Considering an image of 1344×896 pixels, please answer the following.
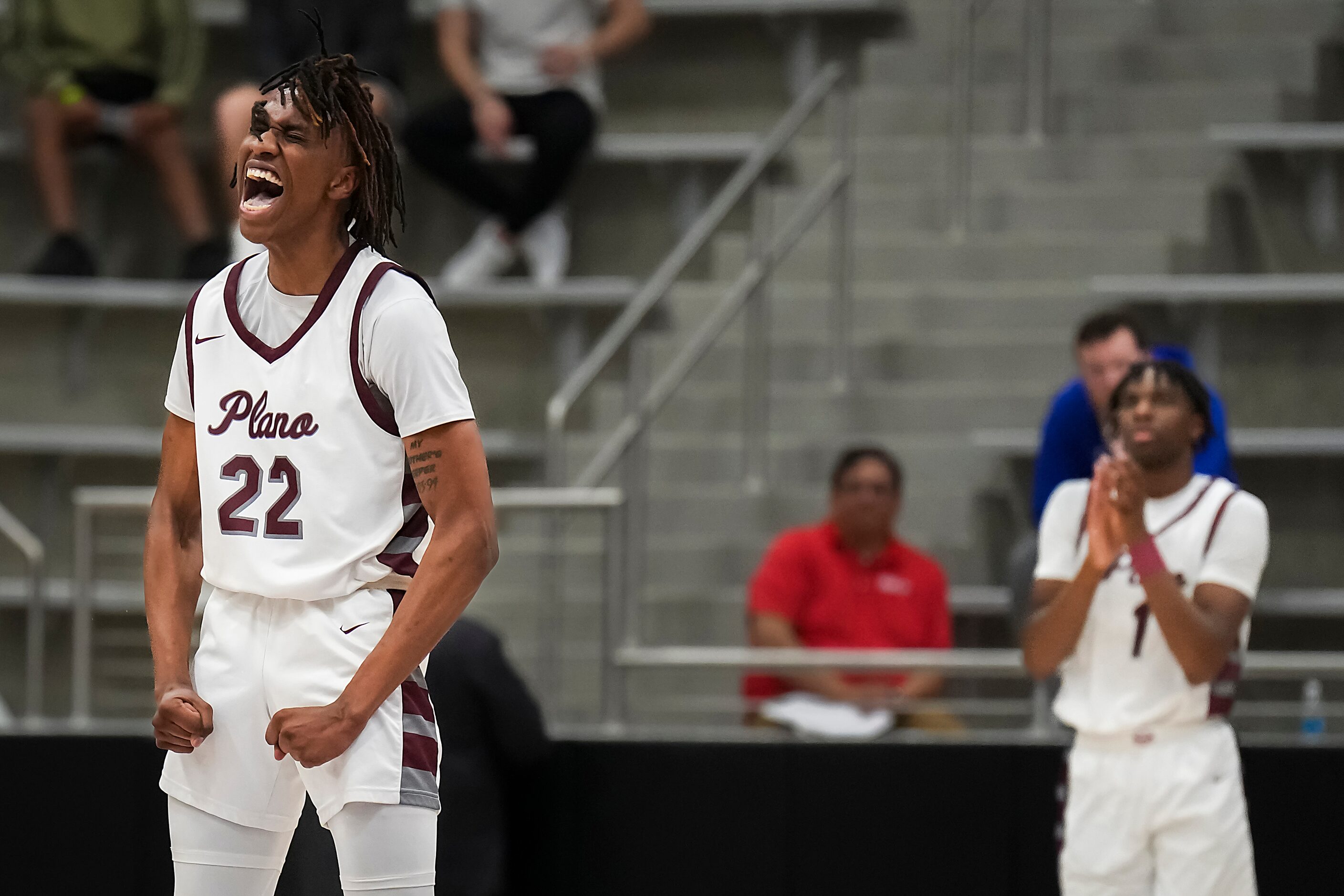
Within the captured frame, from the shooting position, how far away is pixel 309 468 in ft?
9.38

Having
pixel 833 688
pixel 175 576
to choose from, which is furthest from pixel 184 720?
pixel 833 688

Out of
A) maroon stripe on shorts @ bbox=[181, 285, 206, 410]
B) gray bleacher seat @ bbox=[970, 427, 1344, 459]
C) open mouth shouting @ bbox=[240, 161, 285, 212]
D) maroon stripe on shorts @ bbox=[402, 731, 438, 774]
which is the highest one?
open mouth shouting @ bbox=[240, 161, 285, 212]

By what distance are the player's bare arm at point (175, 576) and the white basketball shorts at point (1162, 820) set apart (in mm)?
2003

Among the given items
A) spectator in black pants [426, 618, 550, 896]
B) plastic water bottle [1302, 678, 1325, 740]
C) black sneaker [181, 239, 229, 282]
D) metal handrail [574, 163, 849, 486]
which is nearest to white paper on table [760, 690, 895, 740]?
spectator in black pants [426, 618, 550, 896]

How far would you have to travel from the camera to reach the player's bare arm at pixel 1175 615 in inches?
161

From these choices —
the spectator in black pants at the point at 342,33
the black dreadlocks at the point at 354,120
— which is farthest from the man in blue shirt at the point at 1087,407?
the spectator in black pants at the point at 342,33

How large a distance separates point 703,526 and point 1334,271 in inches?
107

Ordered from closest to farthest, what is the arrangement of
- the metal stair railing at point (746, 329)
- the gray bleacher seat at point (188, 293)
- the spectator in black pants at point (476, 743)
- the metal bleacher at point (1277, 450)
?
1. the spectator in black pants at point (476, 743)
2. the metal stair railing at point (746, 329)
3. the metal bleacher at point (1277, 450)
4. the gray bleacher seat at point (188, 293)

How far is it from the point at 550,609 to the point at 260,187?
3105 millimetres

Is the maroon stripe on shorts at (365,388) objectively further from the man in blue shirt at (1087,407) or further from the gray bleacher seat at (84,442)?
the gray bleacher seat at (84,442)

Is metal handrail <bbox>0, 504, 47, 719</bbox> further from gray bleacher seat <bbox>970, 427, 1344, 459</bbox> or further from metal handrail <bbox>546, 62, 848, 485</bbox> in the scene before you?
gray bleacher seat <bbox>970, 427, 1344, 459</bbox>

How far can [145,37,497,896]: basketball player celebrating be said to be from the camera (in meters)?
2.82

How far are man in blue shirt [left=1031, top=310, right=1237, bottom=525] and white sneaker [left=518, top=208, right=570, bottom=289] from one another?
9.84 feet

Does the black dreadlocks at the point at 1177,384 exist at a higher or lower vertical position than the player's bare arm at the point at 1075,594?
higher
